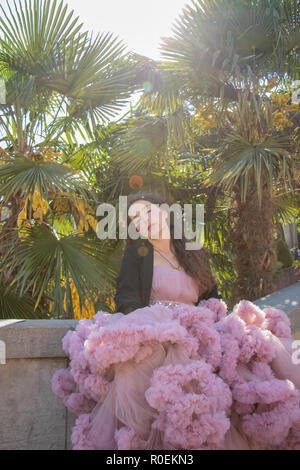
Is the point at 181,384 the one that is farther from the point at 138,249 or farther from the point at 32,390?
the point at 138,249

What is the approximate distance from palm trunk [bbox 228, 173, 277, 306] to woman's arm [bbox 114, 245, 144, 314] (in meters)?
2.17

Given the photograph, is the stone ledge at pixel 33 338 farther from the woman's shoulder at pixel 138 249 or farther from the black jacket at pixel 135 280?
the woman's shoulder at pixel 138 249

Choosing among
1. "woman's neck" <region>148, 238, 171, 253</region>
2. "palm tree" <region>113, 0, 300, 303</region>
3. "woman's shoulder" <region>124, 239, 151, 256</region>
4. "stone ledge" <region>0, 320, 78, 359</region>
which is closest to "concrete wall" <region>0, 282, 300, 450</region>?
"stone ledge" <region>0, 320, 78, 359</region>

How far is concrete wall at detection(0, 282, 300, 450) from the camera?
6.97 ft

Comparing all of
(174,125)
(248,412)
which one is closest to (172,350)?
(248,412)

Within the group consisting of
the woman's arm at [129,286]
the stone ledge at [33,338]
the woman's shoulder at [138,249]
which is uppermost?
the woman's shoulder at [138,249]

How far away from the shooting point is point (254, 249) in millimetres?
4363

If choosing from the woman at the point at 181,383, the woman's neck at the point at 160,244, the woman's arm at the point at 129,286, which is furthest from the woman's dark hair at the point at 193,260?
the woman at the point at 181,383

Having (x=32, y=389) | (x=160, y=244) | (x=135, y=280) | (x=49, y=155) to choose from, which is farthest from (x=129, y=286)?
(x=49, y=155)

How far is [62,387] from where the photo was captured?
6.39 ft

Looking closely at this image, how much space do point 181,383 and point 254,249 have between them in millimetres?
2965

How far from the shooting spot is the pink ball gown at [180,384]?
5.11 feet

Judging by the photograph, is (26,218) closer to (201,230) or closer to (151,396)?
(201,230)

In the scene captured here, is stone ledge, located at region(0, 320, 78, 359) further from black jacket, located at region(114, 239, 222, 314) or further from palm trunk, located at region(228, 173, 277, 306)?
palm trunk, located at region(228, 173, 277, 306)
